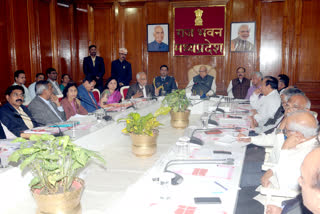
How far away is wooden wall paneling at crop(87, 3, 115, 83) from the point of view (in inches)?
292

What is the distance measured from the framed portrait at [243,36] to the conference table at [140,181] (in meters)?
4.76

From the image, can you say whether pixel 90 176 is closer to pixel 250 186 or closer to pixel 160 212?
pixel 160 212

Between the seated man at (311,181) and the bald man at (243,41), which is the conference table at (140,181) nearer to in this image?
the seated man at (311,181)

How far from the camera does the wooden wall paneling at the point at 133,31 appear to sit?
7285 mm

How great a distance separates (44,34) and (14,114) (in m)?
3.83

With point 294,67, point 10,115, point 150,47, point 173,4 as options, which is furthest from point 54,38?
point 294,67

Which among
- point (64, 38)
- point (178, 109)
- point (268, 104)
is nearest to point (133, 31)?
point (64, 38)

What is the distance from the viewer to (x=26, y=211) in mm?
1398

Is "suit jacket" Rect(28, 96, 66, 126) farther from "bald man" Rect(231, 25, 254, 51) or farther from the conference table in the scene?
"bald man" Rect(231, 25, 254, 51)

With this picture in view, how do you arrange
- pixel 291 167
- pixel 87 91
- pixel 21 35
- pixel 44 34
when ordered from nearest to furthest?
1. pixel 291 167
2. pixel 87 91
3. pixel 21 35
4. pixel 44 34

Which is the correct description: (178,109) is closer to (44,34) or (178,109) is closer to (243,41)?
(243,41)

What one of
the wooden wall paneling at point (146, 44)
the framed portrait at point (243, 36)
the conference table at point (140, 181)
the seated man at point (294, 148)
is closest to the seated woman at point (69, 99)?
the conference table at point (140, 181)

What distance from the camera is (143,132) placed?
2033 mm

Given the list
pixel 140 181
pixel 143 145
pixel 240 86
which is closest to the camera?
pixel 140 181
